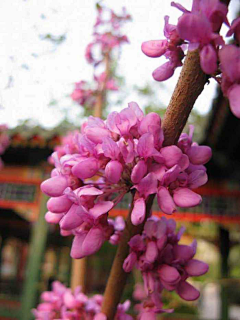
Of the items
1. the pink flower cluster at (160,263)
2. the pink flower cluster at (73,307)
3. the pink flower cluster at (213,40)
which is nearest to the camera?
the pink flower cluster at (213,40)

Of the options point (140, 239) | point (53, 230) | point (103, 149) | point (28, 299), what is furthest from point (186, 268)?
point (53, 230)

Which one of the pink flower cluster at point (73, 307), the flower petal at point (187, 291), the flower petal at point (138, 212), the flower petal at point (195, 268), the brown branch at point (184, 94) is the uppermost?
the brown branch at point (184, 94)

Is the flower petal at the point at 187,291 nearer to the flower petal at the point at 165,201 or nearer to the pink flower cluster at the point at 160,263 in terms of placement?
the pink flower cluster at the point at 160,263

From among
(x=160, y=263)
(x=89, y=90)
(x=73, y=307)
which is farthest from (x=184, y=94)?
(x=89, y=90)

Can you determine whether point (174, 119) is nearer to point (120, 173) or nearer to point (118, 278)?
point (120, 173)

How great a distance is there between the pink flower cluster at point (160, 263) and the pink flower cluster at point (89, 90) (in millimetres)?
1827

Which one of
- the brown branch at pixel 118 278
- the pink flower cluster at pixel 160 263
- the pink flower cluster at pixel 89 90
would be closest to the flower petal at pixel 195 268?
the pink flower cluster at pixel 160 263

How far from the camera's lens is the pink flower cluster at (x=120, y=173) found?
20.7 inches

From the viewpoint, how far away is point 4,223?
6.98 m

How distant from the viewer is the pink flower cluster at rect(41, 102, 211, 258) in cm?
53

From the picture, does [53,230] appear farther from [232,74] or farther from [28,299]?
[232,74]

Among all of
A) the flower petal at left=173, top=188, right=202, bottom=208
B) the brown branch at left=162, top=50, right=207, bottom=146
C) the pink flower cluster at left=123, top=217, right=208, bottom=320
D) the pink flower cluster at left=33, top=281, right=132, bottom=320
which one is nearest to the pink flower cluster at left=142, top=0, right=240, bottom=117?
the brown branch at left=162, top=50, right=207, bottom=146

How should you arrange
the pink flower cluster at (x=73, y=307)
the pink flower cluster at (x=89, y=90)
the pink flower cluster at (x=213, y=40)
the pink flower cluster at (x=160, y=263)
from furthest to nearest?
the pink flower cluster at (x=89, y=90) → the pink flower cluster at (x=73, y=307) → the pink flower cluster at (x=160, y=263) → the pink flower cluster at (x=213, y=40)

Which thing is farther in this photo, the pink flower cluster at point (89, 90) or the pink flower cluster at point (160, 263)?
the pink flower cluster at point (89, 90)
